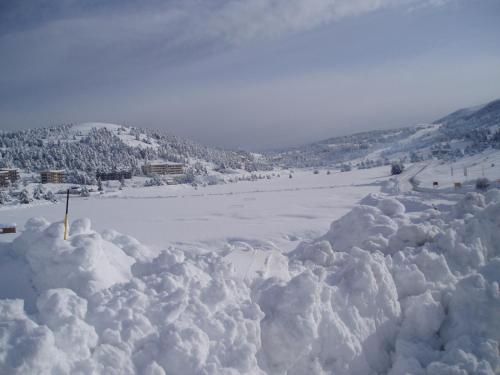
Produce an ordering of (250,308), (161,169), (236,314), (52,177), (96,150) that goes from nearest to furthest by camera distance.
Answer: (236,314) → (250,308) → (52,177) → (161,169) → (96,150)

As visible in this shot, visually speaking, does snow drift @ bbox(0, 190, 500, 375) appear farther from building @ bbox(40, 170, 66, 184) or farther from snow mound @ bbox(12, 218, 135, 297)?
building @ bbox(40, 170, 66, 184)

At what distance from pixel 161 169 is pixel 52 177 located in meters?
24.2

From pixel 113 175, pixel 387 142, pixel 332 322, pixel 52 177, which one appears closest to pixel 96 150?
pixel 113 175

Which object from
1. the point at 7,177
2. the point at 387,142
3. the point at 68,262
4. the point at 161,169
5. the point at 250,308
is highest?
the point at 387,142

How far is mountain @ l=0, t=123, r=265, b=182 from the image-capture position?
7500 centimetres

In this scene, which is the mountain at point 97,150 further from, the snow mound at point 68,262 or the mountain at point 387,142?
the snow mound at point 68,262

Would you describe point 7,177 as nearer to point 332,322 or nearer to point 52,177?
point 52,177

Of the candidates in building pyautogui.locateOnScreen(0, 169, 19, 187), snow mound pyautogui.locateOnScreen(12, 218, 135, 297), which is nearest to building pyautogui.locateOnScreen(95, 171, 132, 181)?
building pyautogui.locateOnScreen(0, 169, 19, 187)

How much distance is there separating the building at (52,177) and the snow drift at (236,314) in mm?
59835

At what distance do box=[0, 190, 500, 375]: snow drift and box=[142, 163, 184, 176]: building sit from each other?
70322 mm

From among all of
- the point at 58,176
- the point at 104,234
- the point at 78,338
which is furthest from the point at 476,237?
the point at 58,176

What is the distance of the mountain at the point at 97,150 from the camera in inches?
2953

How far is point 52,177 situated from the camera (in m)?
58.5

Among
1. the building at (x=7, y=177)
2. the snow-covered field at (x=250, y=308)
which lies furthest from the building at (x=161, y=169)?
the snow-covered field at (x=250, y=308)
